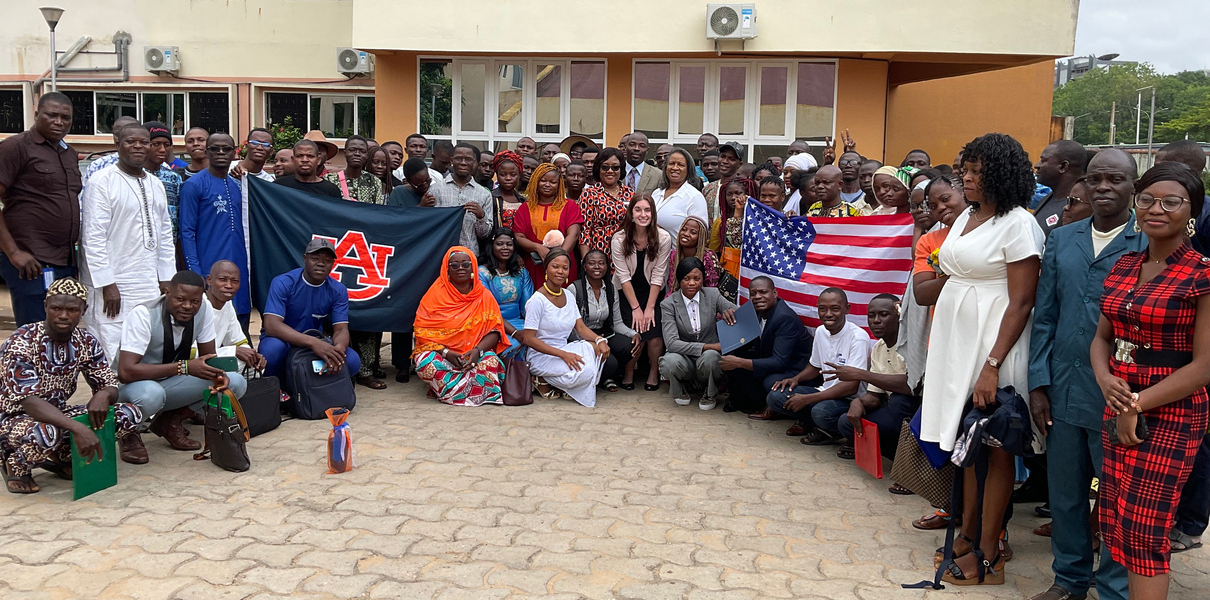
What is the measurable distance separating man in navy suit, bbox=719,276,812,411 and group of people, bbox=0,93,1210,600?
2 centimetres

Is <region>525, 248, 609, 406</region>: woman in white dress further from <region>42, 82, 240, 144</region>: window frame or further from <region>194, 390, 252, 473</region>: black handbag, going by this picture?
<region>42, 82, 240, 144</region>: window frame

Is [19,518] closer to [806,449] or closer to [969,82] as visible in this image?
[806,449]

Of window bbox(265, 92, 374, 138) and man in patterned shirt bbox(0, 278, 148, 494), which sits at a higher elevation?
window bbox(265, 92, 374, 138)

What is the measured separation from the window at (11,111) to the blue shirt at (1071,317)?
2178 cm

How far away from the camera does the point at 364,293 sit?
785 cm

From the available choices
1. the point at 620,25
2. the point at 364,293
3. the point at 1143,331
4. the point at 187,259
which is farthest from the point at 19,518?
the point at 620,25

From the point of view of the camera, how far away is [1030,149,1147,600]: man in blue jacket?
3.67 metres

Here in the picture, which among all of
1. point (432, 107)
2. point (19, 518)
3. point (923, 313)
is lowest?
point (19, 518)

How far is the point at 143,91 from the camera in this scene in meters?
19.7

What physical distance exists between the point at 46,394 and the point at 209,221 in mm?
2428

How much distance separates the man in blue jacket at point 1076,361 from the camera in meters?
3.67

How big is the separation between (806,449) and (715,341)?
145 cm

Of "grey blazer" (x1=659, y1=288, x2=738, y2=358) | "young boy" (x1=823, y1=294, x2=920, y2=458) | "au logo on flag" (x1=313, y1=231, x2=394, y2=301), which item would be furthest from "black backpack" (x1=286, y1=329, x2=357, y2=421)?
"young boy" (x1=823, y1=294, x2=920, y2=458)

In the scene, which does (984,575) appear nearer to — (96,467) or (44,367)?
(96,467)
